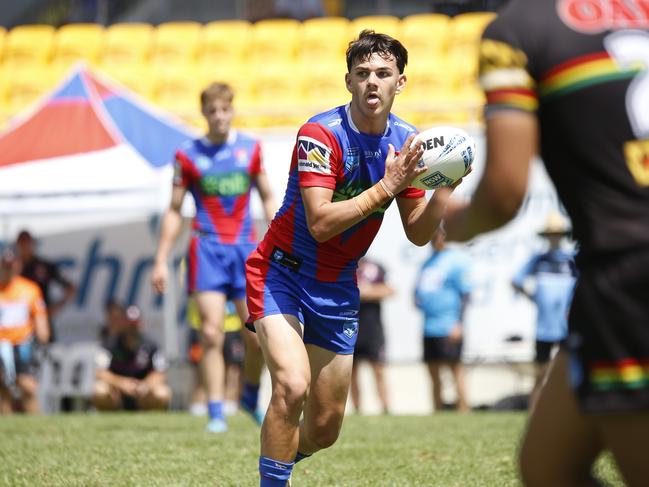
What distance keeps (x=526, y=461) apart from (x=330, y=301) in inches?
90.8

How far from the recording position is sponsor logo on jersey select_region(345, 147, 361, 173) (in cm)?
489

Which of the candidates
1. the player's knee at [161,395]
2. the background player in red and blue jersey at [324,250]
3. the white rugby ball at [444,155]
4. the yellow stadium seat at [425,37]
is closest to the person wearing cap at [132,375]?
the player's knee at [161,395]

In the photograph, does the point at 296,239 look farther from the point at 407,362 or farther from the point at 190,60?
the point at 190,60

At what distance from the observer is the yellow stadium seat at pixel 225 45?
17953 mm

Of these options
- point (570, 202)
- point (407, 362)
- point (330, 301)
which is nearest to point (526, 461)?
point (570, 202)

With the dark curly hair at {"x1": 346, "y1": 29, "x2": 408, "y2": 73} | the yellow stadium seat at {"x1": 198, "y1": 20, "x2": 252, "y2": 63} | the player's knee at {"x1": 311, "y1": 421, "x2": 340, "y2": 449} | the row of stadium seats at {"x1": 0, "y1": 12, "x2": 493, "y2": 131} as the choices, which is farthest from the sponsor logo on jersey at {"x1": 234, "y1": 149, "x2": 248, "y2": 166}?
the yellow stadium seat at {"x1": 198, "y1": 20, "x2": 252, "y2": 63}

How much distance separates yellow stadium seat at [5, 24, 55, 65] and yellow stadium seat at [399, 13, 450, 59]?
5.78 metres

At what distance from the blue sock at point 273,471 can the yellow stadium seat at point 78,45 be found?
14.7 meters

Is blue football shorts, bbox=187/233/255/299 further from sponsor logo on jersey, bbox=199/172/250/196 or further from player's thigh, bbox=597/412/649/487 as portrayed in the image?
player's thigh, bbox=597/412/649/487

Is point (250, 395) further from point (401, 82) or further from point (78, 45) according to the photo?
point (78, 45)

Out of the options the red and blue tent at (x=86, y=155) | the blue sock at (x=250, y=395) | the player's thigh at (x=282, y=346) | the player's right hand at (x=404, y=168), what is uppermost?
the red and blue tent at (x=86, y=155)

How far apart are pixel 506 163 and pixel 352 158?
7.02ft

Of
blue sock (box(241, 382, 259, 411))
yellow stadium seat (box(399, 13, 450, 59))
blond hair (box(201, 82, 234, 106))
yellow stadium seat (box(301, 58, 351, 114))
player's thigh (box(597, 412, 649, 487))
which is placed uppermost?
yellow stadium seat (box(399, 13, 450, 59))

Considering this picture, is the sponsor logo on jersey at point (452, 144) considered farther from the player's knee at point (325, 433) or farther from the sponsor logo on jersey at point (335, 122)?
the player's knee at point (325, 433)
